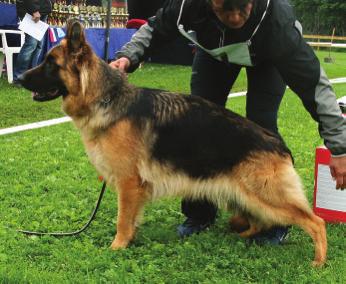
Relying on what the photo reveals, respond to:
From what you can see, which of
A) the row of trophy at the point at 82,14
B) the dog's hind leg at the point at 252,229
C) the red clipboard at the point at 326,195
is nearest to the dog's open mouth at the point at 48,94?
the dog's hind leg at the point at 252,229

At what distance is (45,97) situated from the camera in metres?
3.52

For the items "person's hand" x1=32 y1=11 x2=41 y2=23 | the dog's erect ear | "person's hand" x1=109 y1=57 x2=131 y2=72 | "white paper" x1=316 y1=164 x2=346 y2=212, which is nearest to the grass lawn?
"white paper" x1=316 y1=164 x2=346 y2=212

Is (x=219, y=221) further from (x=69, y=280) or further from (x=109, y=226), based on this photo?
(x=69, y=280)

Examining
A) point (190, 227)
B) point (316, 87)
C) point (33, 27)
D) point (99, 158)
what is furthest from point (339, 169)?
point (33, 27)

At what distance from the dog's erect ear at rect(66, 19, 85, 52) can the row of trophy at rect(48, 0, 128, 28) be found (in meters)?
9.90

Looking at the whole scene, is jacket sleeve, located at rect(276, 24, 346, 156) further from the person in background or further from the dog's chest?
the person in background

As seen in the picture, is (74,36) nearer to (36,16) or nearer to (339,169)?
(339,169)

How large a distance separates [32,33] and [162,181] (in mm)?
7836

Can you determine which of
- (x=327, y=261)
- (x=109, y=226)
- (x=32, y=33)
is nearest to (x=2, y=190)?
(x=109, y=226)

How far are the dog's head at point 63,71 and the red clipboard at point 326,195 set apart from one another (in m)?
2.03

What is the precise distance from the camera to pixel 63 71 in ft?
11.2

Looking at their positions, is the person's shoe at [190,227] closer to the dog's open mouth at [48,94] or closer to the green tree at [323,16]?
the dog's open mouth at [48,94]

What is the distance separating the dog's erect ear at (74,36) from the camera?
10.7 ft

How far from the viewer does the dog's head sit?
3.38m
